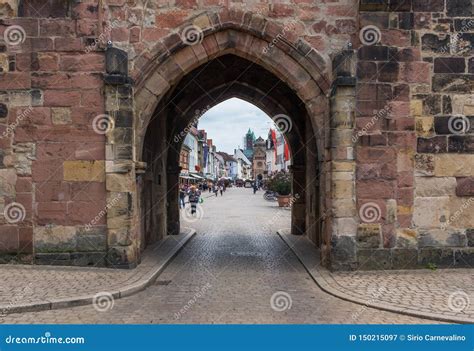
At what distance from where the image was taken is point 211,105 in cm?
1520

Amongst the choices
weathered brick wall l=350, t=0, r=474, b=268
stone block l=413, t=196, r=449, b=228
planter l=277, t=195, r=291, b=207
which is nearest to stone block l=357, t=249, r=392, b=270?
weathered brick wall l=350, t=0, r=474, b=268

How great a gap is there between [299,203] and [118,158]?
24.0 feet

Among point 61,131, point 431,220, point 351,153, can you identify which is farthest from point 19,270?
point 431,220

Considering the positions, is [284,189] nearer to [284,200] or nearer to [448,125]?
[284,200]

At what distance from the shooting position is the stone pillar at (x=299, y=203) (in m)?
14.2

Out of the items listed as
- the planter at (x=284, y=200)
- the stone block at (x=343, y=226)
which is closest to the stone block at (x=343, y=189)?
the stone block at (x=343, y=226)

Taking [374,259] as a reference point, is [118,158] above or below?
above

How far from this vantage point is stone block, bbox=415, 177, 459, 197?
27.3 ft

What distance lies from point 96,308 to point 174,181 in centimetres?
828

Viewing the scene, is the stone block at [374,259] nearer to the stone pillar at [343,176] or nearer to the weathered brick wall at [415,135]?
the weathered brick wall at [415,135]

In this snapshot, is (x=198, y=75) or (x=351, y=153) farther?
(x=198, y=75)

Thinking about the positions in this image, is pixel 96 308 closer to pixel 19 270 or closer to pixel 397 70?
pixel 19 270

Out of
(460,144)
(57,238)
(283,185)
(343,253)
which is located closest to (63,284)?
(57,238)

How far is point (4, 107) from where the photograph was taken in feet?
27.5
